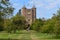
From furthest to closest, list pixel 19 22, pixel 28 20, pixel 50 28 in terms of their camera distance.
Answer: pixel 28 20
pixel 19 22
pixel 50 28

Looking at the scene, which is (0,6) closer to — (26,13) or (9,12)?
(9,12)

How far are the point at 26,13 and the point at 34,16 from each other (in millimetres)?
6681

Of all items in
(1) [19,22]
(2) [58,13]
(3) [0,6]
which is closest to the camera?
(3) [0,6]

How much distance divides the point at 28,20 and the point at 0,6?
14192 centimetres

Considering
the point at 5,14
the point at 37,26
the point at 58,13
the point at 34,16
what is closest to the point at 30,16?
the point at 34,16

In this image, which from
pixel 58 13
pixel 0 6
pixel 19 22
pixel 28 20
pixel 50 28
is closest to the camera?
pixel 0 6

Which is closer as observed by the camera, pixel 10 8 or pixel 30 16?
pixel 10 8

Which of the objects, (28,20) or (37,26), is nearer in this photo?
(37,26)

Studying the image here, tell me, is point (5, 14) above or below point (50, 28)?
above

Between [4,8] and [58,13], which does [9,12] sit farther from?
[58,13]

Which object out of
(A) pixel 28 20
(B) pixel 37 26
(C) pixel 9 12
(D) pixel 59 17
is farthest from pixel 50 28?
(A) pixel 28 20

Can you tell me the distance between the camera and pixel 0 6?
4028 centimetres

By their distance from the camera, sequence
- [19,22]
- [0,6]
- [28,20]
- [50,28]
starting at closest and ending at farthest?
[0,6] → [50,28] → [19,22] → [28,20]

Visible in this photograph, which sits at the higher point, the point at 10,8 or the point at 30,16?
the point at 10,8
